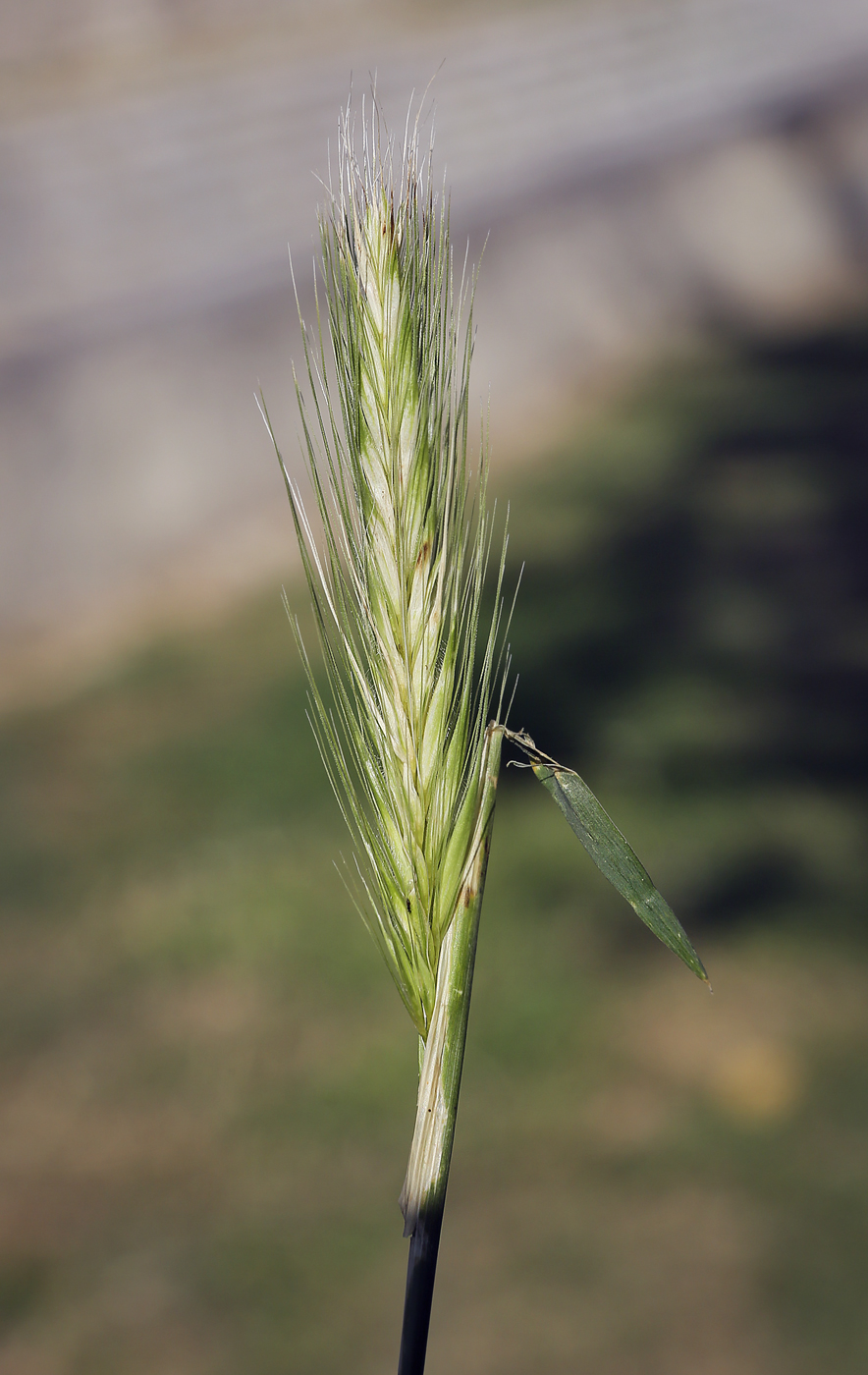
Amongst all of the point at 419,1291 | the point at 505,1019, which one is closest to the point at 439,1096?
Answer: the point at 419,1291

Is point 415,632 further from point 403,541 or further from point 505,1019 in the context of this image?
point 505,1019

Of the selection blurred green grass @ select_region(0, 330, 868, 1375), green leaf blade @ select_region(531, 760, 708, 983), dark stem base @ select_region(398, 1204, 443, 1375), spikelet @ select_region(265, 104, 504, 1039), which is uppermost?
spikelet @ select_region(265, 104, 504, 1039)

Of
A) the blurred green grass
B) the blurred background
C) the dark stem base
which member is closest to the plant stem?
the dark stem base

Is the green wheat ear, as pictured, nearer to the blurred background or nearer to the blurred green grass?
the blurred background

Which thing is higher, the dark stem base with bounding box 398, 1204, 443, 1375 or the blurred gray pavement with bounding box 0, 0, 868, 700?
the blurred gray pavement with bounding box 0, 0, 868, 700

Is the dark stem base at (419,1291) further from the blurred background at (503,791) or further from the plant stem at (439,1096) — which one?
the blurred background at (503,791)

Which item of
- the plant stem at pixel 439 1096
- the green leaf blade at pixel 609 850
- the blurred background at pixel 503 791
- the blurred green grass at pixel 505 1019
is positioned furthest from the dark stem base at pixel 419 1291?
the blurred green grass at pixel 505 1019
